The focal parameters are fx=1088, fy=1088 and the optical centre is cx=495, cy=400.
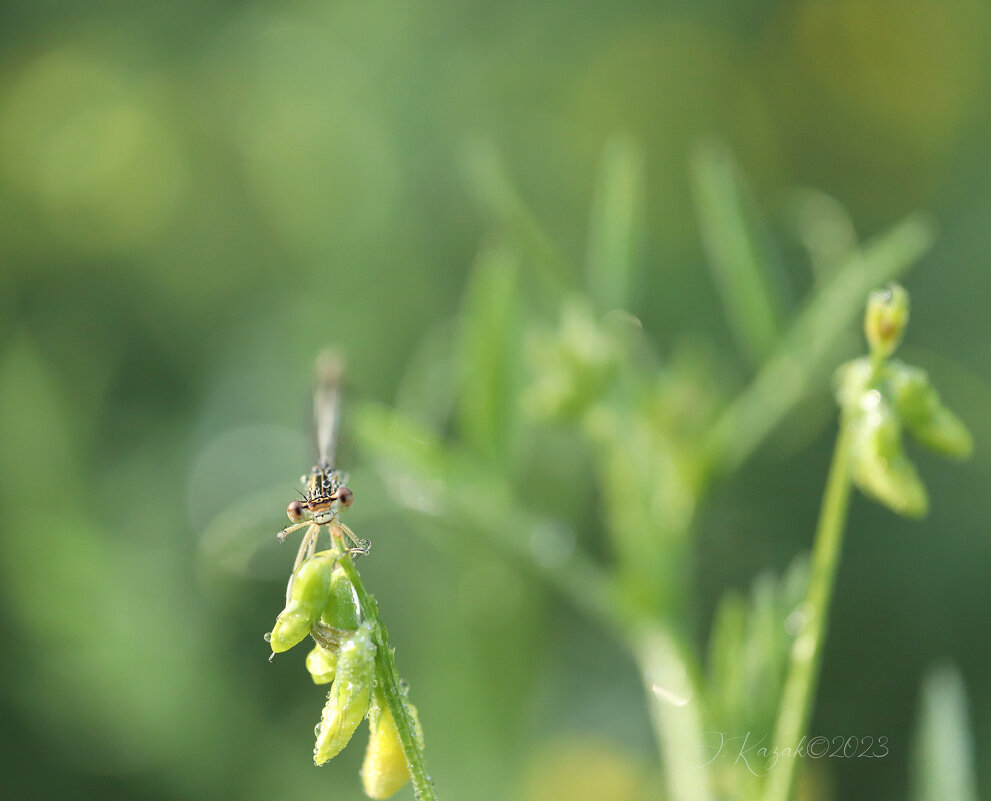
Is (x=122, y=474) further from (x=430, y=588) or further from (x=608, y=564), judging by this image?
(x=608, y=564)

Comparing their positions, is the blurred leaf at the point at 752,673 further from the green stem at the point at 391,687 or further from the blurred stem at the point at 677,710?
the green stem at the point at 391,687

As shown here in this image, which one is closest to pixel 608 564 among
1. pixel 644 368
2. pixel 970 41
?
pixel 644 368

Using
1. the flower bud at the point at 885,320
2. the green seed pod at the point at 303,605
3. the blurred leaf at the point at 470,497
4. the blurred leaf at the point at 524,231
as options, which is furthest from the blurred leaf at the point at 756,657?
the green seed pod at the point at 303,605

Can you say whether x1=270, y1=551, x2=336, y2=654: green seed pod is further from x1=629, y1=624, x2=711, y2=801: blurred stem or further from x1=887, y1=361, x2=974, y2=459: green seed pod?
x1=629, y1=624, x2=711, y2=801: blurred stem

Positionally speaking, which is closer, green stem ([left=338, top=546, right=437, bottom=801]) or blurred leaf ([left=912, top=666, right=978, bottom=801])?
green stem ([left=338, top=546, right=437, bottom=801])

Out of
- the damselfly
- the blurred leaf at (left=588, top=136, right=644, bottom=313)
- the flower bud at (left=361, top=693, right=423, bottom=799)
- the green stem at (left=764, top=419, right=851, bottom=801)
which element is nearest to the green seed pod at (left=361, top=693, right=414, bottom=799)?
the flower bud at (left=361, top=693, right=423, bottom=799)

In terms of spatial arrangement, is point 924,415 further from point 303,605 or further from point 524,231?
point 524,231

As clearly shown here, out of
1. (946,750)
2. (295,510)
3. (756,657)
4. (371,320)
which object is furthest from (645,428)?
(371,320)
